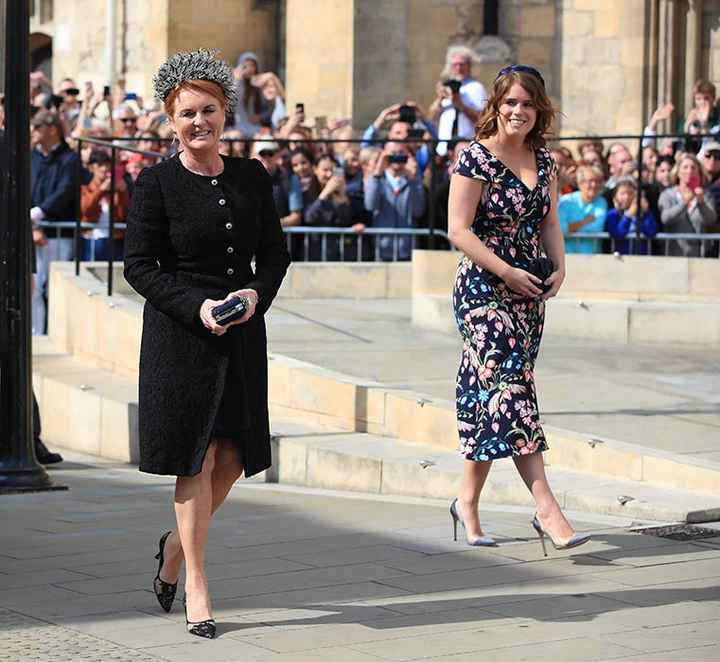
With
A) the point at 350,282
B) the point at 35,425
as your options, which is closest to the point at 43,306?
the point at 350,282

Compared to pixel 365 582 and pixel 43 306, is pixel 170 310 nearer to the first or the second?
pixel 365 582

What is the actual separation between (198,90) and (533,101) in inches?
68.8

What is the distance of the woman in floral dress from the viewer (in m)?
7.98

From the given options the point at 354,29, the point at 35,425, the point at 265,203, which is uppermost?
the point at 354,29

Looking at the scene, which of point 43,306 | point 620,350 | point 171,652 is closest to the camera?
point 171,652

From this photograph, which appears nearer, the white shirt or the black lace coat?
the black lace coat

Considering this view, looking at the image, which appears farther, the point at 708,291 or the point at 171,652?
the point at 708,291

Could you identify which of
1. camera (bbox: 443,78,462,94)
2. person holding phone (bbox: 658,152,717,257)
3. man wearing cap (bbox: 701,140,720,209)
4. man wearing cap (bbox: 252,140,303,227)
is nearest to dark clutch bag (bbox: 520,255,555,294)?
person holding phone (bbox: 658,152,717,257)

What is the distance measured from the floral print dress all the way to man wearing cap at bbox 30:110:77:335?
9.53 m

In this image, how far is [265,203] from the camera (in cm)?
693

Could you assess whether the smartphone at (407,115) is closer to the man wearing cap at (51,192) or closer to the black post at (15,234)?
the man wearing cap at (51,192)

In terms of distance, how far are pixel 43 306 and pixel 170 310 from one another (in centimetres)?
1026

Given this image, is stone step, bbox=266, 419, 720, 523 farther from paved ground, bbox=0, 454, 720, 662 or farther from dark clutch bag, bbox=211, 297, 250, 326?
dark clutch bag, bbox=211, 297, 250, 326

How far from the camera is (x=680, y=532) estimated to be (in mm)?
8445
